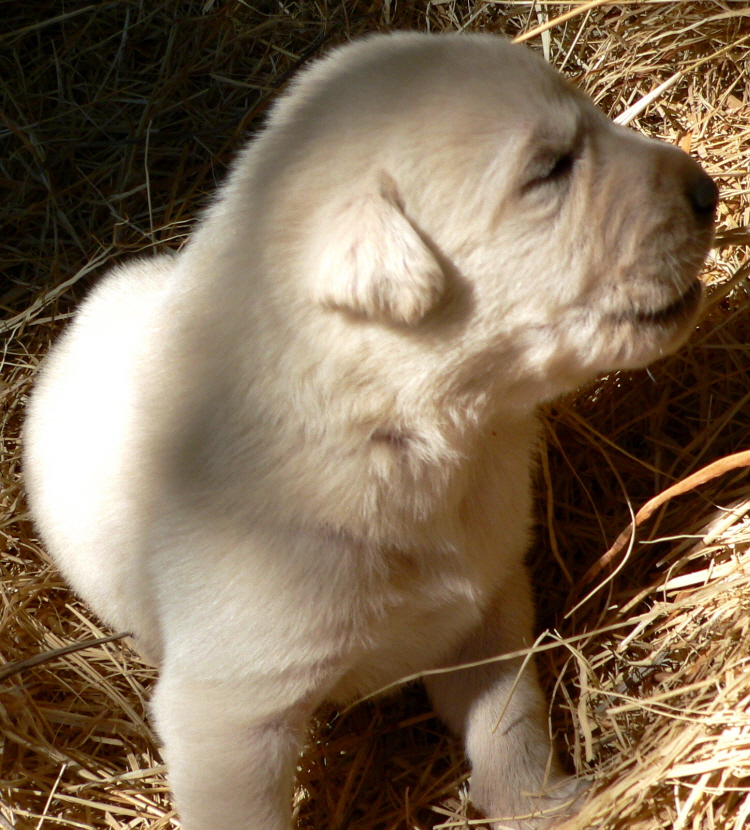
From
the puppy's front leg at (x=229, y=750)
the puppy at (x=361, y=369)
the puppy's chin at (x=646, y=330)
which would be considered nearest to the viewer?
the puppy at (x=361, y=369)

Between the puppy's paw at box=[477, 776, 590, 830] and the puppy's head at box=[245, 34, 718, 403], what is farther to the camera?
the puppy's paw at box=[477, 776, 590, 830]

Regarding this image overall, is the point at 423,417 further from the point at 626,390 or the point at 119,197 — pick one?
the point at 119,197

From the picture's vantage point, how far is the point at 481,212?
1713 mm

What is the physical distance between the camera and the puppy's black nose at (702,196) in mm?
1889

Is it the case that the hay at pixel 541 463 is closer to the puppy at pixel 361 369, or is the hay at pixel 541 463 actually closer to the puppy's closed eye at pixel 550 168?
the puppy at pixel 361 369

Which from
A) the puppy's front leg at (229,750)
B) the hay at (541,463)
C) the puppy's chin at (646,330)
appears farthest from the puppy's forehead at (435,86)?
the puppy's front leg at (229,750)

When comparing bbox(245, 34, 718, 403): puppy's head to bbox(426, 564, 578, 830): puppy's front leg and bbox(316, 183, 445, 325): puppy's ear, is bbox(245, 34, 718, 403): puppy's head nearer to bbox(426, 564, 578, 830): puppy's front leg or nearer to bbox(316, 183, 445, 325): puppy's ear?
bbox(316, 183, 445, 325): puppy's ear

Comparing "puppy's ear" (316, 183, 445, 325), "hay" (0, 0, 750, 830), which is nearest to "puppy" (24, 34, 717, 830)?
"puppy's ear" (316, 183, 445, 325)

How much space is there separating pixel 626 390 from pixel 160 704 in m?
1.65

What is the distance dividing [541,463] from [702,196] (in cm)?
113

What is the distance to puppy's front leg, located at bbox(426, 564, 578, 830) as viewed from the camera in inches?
92.2

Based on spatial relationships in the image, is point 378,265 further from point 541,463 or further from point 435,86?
point 541,463

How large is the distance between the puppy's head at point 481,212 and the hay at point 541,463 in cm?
69

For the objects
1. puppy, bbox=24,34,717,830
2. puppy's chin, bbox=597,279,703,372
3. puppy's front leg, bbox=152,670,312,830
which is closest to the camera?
puppy, bbox=24,34,717,830
